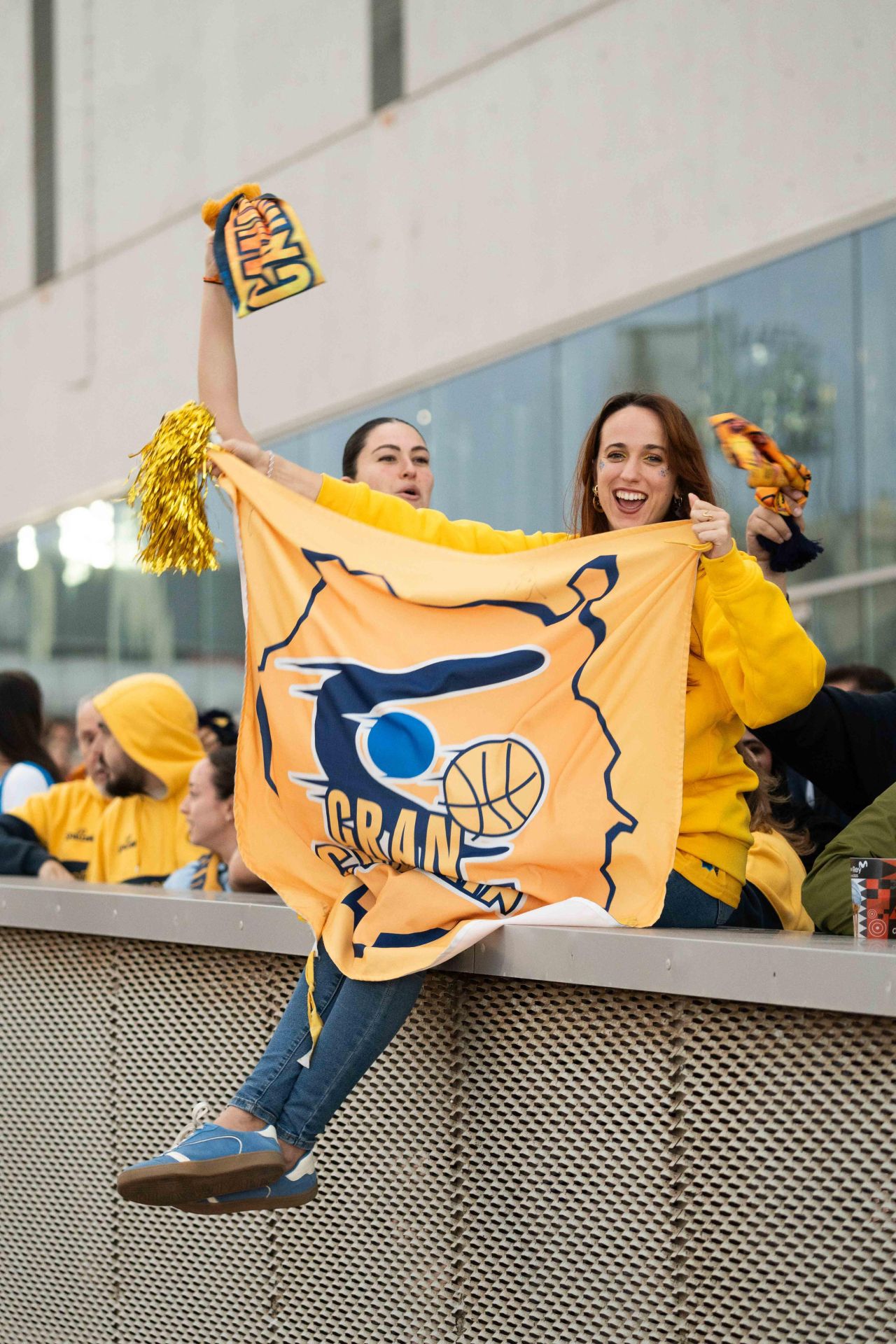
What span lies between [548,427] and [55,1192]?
19.7 ft

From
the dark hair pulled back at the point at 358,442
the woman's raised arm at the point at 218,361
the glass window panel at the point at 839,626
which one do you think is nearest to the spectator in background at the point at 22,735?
the dark hair pulled back at the point at 358,442

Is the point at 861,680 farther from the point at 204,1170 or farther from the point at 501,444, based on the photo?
the point at 501,444

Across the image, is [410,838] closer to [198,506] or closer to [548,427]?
[198,506]

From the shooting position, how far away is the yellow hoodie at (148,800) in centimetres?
463

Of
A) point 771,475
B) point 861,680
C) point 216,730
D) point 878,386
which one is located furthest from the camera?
point 878,386

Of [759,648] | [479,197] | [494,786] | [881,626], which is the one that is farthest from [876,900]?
[479,197]

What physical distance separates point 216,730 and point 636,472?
2.30 metres

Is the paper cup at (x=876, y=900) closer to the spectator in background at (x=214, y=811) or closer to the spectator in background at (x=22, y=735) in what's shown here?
the spectator in background at (x=214, y=811)

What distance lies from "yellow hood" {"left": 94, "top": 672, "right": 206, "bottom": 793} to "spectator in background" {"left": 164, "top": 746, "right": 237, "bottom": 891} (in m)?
0.58

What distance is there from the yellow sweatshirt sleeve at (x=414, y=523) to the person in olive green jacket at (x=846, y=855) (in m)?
0.85

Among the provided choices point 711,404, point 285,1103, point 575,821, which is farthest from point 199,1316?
point 711,404

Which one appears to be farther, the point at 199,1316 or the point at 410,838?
the point at 199,1316

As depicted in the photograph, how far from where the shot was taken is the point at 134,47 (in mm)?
11320

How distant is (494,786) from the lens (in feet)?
9.07
